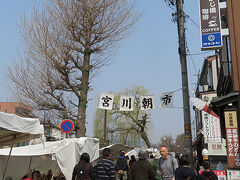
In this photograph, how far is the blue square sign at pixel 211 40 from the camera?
35.9 feet

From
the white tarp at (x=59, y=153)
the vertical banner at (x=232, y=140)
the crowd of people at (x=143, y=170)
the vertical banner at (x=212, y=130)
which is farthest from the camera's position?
the vertical banner at (x=212, y=130)

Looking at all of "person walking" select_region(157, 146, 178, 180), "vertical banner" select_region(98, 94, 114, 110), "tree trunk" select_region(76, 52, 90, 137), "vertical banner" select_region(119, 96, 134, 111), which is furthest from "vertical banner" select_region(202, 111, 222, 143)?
"person walking" select_region(157, 146, 178, 180)

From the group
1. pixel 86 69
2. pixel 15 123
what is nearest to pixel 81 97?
pixel 86 69

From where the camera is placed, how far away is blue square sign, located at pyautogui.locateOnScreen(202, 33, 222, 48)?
10.9 m

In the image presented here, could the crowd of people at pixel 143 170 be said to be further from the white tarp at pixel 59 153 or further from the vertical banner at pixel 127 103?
the vertical banner at pixel 127 103

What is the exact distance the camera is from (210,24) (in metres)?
11.3

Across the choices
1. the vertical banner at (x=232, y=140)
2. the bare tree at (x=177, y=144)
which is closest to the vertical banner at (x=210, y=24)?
the vertical banner at (x=232, y=140)

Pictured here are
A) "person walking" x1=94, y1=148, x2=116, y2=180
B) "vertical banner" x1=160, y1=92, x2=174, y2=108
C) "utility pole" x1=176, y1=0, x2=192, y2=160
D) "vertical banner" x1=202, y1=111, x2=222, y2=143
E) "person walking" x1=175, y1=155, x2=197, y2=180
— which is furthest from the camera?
"vertical banner" x1=202, y1=111, x2=222, y2=143

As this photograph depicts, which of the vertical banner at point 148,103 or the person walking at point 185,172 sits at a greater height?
the vertical banner at point 148,103

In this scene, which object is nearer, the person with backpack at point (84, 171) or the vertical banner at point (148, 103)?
the person with backpack at point (84, 171)

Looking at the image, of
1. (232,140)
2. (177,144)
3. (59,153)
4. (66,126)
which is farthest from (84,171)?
→ (177,144)

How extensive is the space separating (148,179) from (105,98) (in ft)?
31.9

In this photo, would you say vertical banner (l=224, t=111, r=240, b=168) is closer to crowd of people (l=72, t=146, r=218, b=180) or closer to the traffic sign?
crowd of people (l=72, t=146, r=218, b=180)

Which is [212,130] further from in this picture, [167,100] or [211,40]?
[211,40]
